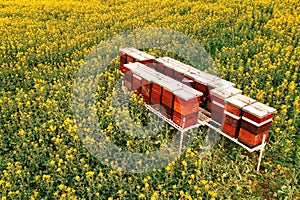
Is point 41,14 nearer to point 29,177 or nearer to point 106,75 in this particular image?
point 106,75

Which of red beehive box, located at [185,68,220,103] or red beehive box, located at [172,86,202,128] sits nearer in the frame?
red beehive box, located at [172,86,202,128]

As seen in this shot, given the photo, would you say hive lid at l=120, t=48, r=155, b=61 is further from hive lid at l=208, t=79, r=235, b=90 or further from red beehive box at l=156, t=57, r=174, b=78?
hive lid at l=208, t=79, r=235, b=90

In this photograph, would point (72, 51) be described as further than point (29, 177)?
Yes

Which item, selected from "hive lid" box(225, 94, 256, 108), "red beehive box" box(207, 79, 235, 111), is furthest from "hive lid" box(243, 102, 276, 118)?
"red beehive box" box(207, 79, 235, 111)

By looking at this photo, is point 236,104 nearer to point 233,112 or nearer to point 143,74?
point 233,112

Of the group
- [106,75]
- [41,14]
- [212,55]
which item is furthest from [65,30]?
[212,55]

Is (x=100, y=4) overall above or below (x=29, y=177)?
above

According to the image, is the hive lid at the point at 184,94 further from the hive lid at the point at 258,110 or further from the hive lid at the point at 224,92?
the hive lid at the point at 258,110
